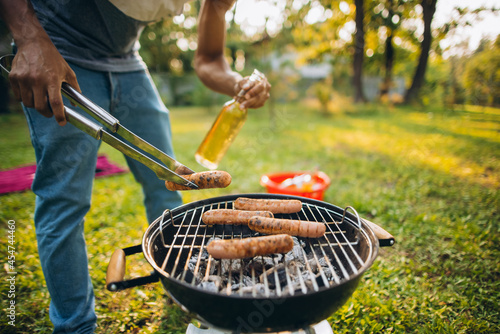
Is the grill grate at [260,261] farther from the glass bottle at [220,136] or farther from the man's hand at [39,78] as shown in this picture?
the man's hand at [39,78]

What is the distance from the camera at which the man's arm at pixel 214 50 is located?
2.03 metres

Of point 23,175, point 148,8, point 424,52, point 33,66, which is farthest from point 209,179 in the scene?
point 424,52

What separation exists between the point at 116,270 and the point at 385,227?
114 inches

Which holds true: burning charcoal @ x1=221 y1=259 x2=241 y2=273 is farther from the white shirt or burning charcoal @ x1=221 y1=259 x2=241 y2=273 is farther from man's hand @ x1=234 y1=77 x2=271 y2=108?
the white shirt

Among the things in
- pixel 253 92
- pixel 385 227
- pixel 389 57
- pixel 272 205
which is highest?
pixel 389 57

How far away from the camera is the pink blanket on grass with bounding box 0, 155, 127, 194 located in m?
4.11

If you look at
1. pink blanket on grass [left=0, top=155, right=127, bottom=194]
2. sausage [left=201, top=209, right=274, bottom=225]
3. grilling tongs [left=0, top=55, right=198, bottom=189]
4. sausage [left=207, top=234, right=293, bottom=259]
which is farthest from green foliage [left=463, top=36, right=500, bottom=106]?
pink blanket on grass [left=0, top=155, right=127, bottom=194]

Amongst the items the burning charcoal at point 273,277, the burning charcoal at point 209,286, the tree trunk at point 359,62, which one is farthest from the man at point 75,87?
the tree trunk at point 359,62

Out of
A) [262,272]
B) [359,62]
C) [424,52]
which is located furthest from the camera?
[359,62]

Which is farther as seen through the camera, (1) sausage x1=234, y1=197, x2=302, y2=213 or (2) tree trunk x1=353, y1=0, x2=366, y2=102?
(2) tree trunk x1=353, y1=0, x2=366, y2=102

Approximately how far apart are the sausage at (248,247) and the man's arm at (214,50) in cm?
105

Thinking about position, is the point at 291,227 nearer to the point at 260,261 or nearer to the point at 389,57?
the point at 260,261

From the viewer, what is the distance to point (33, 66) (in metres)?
1.14

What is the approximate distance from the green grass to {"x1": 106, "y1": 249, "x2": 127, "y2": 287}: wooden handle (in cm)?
102
